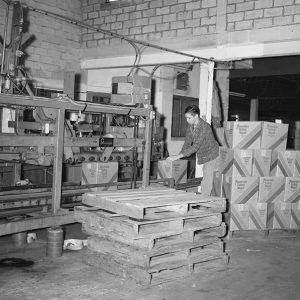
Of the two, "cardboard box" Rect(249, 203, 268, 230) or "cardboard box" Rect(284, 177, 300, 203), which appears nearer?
"cardboard box" Rect(249, 203, 268, 230)

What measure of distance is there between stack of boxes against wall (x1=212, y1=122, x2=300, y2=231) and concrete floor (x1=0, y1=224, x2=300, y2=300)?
1106mm

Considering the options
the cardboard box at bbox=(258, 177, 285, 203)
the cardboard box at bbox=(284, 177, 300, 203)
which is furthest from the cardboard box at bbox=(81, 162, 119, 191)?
the cardboard box at bbox=(284, 177, 300, 203)

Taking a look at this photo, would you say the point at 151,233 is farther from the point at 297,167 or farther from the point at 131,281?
the point at 297,167

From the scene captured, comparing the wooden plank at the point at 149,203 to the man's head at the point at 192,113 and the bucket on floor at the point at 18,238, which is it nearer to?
the bucket on floor at the point at 18,238

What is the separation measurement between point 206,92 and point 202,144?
207cm

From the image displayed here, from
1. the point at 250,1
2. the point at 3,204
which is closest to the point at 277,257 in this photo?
the point at 3,204

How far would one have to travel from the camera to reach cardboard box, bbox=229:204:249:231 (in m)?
6.29

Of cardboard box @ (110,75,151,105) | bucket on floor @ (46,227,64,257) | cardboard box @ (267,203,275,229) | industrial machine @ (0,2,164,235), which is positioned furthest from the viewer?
cardboard box @ (110,75,151,105)

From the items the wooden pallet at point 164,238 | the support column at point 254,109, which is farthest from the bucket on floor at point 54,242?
the support column at point 254,109

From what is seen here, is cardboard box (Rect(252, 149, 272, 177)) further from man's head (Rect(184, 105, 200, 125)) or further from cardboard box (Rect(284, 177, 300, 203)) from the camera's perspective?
man's head (Rect(184, 105, 200, 125))

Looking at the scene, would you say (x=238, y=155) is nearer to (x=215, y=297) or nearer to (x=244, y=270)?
(x=244, y=270)

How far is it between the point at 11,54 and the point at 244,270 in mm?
4575

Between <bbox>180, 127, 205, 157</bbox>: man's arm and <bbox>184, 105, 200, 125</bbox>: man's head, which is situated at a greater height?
<bbox>184, 105, 200, 125</bbox>: man's head

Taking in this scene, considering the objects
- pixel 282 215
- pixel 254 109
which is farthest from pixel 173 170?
pixel 254 109
